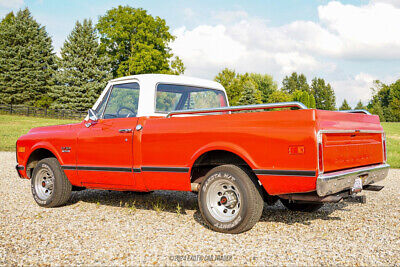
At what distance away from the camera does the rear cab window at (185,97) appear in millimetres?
5551

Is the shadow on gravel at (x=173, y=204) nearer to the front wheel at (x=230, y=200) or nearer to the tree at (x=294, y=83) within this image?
the front wheel at (x=230, y=200)

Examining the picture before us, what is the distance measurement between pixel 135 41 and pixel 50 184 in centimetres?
3533

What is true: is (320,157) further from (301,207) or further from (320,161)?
(301,207)

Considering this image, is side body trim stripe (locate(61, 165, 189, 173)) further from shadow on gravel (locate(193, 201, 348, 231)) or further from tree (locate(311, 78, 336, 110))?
tree (locate(311, 78, 336, 110))

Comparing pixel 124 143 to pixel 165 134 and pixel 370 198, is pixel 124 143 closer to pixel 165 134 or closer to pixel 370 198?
pixel 165 134

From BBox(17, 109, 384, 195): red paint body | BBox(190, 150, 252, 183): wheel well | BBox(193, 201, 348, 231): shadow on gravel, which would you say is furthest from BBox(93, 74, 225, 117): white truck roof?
BBox(193, 201, 348, 231): shadow on gravel

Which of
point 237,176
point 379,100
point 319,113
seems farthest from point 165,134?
point 379,100

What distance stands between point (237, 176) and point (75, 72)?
39.0 metres

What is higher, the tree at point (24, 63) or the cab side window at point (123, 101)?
the tree at point (24, 63)

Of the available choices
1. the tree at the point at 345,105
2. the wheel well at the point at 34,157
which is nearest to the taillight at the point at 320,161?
the wheel well at the point at 34,157

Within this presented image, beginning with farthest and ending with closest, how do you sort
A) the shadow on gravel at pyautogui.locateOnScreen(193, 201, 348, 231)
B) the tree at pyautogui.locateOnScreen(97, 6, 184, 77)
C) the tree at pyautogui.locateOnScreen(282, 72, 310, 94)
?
the tree at pyautogui.locateOnScreen(282, 72, 310, 94)
the tree at pyautogui.locateOnScreen(97, 6, 184, 77)
the shadow on gravel at pyautogui.locateOnScreen(193, 201, 348, 231)

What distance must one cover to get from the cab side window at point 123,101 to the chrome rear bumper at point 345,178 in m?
2.79

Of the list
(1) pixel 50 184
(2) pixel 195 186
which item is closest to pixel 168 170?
(2) pixel 195 186

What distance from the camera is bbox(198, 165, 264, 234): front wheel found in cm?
421
